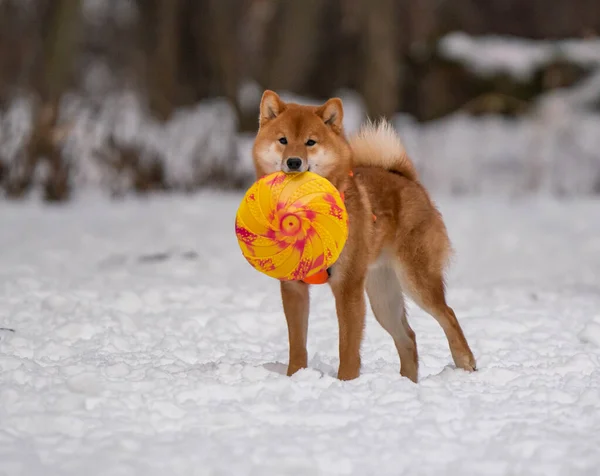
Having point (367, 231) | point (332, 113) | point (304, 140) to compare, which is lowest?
point (367, 231)

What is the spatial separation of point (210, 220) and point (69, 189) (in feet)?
8.56

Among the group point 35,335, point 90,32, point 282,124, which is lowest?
point 35,335

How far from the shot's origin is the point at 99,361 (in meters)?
4.70

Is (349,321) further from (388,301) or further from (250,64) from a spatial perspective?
(250,64)

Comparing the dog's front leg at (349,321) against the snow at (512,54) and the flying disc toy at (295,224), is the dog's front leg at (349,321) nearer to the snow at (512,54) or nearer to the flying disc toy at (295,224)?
the flying disc toy at (295,224)

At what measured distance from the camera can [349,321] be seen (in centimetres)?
448

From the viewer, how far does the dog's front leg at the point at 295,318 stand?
15.2ft

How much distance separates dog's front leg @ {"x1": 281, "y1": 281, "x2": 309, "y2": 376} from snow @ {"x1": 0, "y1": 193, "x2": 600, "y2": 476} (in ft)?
0.74

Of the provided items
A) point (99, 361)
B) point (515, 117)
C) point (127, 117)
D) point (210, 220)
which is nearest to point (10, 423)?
point (99, 361)

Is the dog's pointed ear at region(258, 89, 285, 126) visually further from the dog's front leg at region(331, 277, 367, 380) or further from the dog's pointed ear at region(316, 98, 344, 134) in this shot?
the dog's front leg at region(331, 277, 367, 380)

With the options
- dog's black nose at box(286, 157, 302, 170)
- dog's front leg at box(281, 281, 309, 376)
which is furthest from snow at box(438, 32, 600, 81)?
dog's black nose at box(286, 157, 302, 170)

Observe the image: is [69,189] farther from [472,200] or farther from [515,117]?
[515,117]

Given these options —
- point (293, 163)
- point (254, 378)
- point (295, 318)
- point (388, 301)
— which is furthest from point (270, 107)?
point (254, 378)

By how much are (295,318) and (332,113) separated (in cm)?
110
